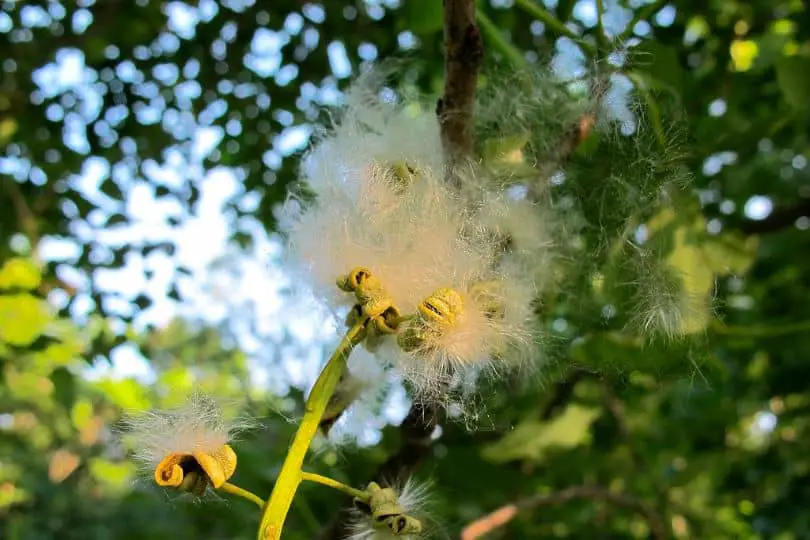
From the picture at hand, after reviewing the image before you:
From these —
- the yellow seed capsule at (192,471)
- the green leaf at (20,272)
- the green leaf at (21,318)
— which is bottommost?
the green leaf at (20,272)

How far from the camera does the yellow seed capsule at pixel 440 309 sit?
2.09 ft

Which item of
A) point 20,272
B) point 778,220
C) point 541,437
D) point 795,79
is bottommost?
point 20,272

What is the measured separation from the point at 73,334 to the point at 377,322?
1.85 m

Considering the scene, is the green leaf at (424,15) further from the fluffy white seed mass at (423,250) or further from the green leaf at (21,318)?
the green leaf at (21,318)

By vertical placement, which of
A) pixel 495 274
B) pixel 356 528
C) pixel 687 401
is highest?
pixel 495 274

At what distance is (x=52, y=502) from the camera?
268 cm

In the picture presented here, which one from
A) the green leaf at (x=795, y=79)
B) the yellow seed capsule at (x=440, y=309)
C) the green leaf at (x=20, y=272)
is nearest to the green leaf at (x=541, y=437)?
the green leaf at (x=795, y=79)

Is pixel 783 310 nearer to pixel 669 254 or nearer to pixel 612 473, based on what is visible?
pixel 612 473

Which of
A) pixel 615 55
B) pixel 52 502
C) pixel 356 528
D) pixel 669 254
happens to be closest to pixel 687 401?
pixel 669 254

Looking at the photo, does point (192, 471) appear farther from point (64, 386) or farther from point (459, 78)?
point (64, 386)

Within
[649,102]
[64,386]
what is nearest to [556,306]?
[649,102]

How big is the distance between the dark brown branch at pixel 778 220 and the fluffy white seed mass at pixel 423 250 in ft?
3.25

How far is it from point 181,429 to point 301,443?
109 mm

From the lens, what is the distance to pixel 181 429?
0.60 metres
